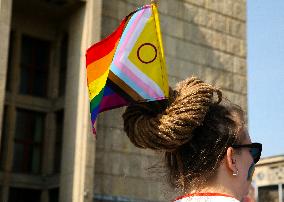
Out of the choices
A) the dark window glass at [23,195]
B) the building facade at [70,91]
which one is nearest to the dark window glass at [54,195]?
the building facade at [70,91]

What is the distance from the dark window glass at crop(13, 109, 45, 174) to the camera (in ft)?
84.1

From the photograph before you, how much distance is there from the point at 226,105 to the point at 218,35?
91.0 ft

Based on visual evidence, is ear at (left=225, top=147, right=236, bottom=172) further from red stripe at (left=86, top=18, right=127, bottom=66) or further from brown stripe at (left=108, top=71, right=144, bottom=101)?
red stripe at (left=86, top=18, right=127, bottom=66)

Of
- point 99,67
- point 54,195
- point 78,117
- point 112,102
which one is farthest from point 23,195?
point 112,102

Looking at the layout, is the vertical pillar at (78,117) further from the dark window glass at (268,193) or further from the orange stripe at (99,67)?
the dark window glass at (268,193)

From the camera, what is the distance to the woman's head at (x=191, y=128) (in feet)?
9.05

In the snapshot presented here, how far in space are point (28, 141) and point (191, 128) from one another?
949 inches

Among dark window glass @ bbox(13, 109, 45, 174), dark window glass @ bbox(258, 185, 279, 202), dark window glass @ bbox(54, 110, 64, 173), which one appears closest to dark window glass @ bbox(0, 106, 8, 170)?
dark window glass @ bbox(13, 109, 45, 174)

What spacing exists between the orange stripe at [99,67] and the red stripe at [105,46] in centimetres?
3

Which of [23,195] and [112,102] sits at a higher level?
[112,102]

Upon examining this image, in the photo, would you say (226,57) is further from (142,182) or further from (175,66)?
(142,182)

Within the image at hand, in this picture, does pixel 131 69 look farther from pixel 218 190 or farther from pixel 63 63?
pixel 63 63

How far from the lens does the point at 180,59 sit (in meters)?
28.1

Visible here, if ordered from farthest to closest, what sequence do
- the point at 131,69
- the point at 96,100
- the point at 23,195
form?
1. the point at 23,195
2. the point at 96,100
3. the point at 131,69
